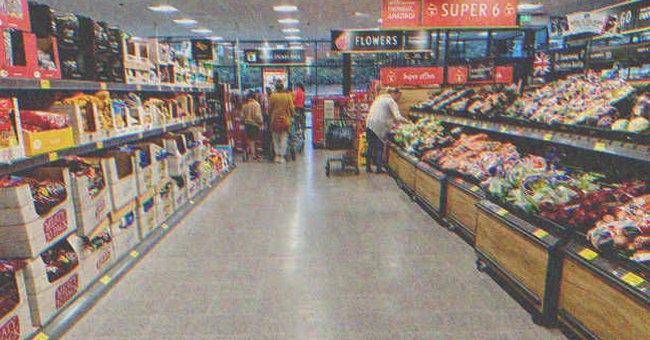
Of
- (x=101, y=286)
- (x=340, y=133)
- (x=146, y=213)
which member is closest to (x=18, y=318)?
(x=101, y=286)

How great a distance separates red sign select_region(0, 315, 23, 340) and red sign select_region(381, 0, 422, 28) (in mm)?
5174

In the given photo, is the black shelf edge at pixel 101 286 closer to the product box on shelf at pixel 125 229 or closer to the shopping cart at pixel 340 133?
the product box on shelf at pixel 125 229

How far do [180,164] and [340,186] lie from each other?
8.88ft

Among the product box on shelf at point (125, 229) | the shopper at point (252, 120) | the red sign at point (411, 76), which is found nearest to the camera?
the product box on shelf at point (125, 229)

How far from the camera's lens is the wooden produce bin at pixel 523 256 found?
2.36 metres

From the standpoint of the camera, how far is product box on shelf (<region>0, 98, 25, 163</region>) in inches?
79.4

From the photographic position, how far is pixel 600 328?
201cm

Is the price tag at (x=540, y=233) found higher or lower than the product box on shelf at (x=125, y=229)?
higher

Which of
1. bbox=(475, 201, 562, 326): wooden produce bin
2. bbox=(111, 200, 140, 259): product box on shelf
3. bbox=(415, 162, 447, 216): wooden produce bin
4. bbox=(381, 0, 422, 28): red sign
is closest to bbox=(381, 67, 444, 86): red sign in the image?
bbox=(381, 0, 422, 28): red sign

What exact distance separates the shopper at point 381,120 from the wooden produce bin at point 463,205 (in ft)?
9.32

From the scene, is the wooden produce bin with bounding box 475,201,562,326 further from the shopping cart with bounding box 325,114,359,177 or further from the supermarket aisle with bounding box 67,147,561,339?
the shopping cart with bounding box 325,114,359,177

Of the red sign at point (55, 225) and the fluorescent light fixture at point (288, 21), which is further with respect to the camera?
the fluorescent light fixture at point (288, 21)

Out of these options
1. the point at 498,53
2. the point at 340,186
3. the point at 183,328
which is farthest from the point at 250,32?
the point at 183,328

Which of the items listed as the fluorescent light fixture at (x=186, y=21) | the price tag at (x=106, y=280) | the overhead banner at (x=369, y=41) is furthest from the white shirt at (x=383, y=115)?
the fluorescent light fixture at (x=186, y=21)
